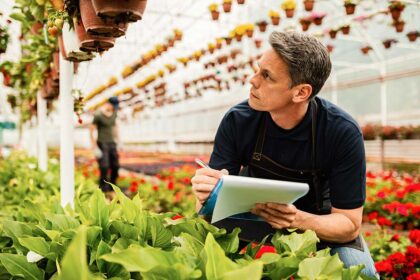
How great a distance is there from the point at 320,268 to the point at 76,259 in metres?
0.63

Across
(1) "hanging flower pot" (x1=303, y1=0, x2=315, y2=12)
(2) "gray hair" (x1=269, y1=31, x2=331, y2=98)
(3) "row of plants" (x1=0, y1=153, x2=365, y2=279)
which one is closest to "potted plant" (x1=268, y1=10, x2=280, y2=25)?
(1) "hanging flower pot" (x1=303, y1=0, x2=315, y2=12)

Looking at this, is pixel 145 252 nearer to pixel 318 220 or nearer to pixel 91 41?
pixel 318 220

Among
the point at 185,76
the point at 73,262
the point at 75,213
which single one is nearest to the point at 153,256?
the point at 73,262

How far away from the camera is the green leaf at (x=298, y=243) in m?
1.34

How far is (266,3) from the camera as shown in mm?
13867

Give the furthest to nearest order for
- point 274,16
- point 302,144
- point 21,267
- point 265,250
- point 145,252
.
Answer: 1. point 274,16
2. point 302,144
3. point 265,250
4. point 21,267
5. point 145,252

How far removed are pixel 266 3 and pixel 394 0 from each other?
26.3 feet

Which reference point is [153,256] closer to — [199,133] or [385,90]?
[385,90]

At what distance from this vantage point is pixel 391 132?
888 cm

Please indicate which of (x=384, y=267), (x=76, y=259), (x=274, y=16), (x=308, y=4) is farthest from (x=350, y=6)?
(x=76, y=259)

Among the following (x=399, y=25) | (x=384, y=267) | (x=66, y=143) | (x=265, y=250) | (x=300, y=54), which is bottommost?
(x=384, y=267)

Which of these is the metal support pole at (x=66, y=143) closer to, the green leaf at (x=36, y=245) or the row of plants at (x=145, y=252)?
the row of plants at (x=145, y=252)

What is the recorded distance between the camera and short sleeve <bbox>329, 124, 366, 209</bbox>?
71.2 inches

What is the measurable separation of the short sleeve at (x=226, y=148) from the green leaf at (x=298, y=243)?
608 millimetres
